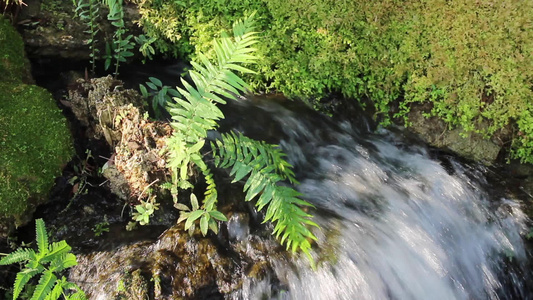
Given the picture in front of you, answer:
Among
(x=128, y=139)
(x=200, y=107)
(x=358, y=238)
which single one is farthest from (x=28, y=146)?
(x=358, y=238)

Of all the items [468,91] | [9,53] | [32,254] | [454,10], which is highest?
[454,10]

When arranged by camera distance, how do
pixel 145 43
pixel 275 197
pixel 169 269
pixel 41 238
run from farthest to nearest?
pixel 145 43, pixel 275 197, pixel 169 269, pixel 41 238

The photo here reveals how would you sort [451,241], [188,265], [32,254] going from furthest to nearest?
1. [451,241]
2. [188,265]
3. [32,254]

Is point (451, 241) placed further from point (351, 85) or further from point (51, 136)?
point (51, 136)

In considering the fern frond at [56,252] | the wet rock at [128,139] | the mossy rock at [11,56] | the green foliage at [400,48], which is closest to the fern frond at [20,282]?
the fern frond at [56,252]

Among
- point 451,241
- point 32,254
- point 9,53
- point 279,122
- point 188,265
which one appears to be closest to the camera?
point 32,254

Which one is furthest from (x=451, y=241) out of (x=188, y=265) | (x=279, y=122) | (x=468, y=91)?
(x=188, y=265)

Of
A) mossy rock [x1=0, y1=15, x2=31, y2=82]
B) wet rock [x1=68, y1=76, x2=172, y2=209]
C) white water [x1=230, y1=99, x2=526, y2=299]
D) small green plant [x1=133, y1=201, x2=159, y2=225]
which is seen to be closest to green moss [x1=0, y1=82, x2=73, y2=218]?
mossy rock [x1=0, y1=15, x2=31, y2=82]

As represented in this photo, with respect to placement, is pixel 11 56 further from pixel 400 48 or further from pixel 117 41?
pixel 400 48
